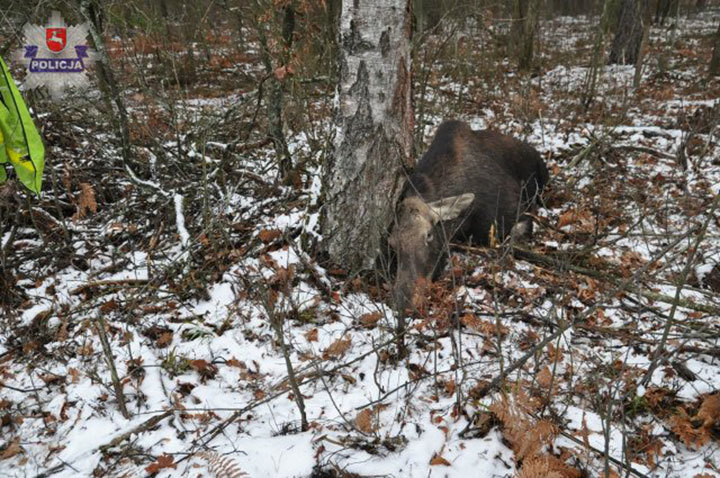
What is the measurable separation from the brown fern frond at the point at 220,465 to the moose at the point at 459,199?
4.77ft

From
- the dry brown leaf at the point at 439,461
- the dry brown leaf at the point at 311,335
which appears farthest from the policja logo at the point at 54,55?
the dry brown leaf at the point at 439,461

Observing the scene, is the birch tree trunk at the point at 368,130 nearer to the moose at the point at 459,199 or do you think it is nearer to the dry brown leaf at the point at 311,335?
the moose at the point at 459,199

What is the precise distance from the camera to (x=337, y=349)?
327 centimetres

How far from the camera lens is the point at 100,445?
256cm

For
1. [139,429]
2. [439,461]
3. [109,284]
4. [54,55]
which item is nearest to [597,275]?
[439,461]

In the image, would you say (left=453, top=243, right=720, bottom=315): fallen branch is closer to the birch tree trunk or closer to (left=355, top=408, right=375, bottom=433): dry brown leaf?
the birch tree trunk

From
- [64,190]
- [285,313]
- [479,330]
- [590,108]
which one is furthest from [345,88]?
[590,108]

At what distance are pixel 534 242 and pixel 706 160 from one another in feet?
12.1

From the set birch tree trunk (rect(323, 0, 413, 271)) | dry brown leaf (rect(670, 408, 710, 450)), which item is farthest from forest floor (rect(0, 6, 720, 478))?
birch tree trunk (rect(323, 0, 413, 271))

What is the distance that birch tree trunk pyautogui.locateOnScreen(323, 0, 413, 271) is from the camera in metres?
3.52

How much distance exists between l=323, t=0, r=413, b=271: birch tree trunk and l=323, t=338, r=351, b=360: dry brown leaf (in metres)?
0.88

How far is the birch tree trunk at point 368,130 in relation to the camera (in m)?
3.52

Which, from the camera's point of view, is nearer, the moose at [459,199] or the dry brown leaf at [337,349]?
the dry brown leaf at [337,349]

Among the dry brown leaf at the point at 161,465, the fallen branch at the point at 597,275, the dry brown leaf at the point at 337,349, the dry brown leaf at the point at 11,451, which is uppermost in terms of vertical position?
the fallen branch at the point at 597,275
